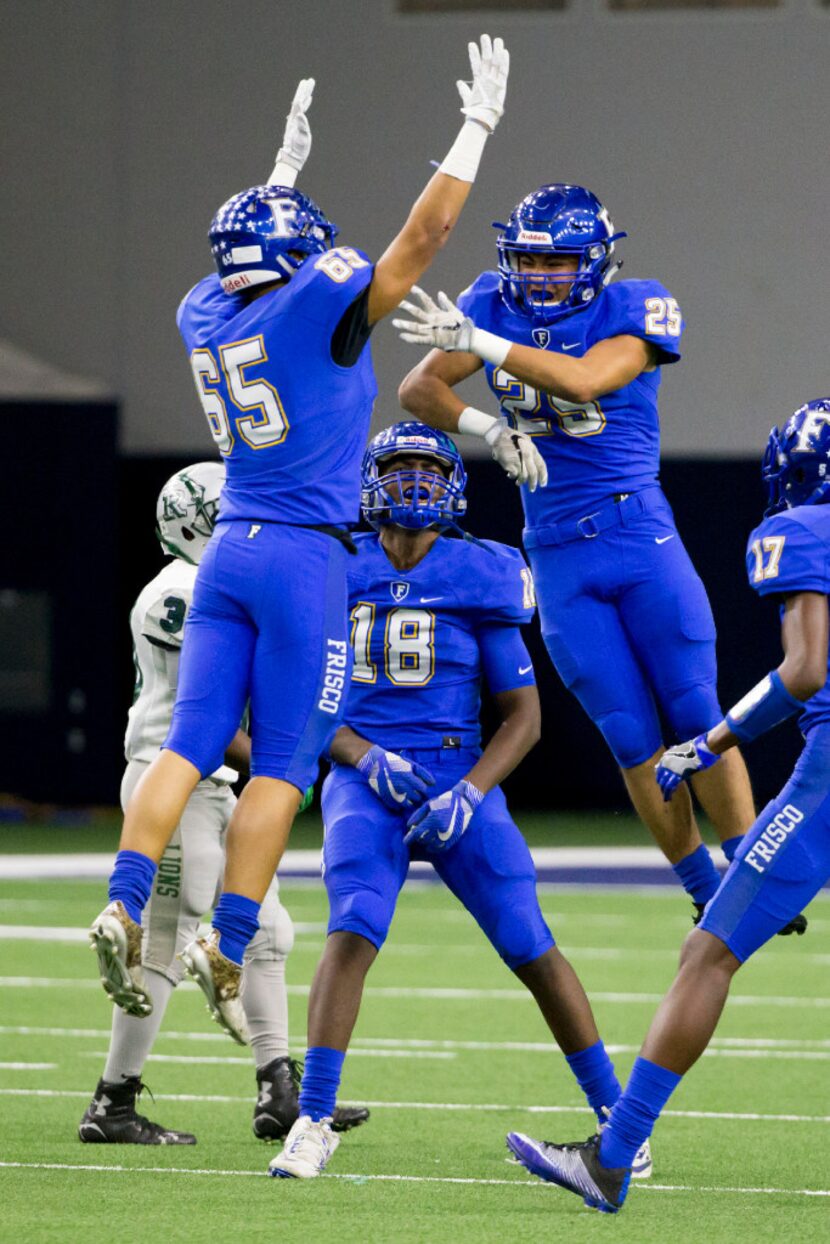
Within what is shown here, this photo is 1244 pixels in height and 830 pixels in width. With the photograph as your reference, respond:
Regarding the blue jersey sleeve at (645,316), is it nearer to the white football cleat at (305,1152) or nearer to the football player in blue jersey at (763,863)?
the football player in blue jersey at (763,863)

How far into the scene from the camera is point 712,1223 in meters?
4.54

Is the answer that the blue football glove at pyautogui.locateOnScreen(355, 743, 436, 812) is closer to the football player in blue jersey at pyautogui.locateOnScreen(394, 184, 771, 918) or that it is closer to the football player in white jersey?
the football player in white jersey

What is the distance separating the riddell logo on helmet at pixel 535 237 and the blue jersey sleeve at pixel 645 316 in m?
0.27

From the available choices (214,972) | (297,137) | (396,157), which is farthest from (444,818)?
(396,157)

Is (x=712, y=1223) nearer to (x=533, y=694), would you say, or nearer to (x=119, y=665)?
(x=533, y=694)

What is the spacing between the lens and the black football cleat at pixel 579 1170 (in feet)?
15.5

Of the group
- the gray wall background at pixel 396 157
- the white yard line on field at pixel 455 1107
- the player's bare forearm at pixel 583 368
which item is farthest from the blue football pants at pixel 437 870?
the gray wall background at pixel 396 157

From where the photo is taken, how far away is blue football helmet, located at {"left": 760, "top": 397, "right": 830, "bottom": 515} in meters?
4.89

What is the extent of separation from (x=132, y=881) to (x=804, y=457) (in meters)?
1.83

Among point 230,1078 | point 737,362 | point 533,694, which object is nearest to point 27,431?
point 737,362

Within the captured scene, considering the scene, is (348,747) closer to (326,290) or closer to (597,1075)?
(597,1075)

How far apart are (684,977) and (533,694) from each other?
115cm

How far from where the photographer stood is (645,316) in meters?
5.79

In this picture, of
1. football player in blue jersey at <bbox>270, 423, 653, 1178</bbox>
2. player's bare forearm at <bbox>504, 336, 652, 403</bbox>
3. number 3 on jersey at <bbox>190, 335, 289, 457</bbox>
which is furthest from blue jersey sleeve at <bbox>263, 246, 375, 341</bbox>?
football player in blue jersey at <bbox>270, 423, 653, 1178</bbox>
